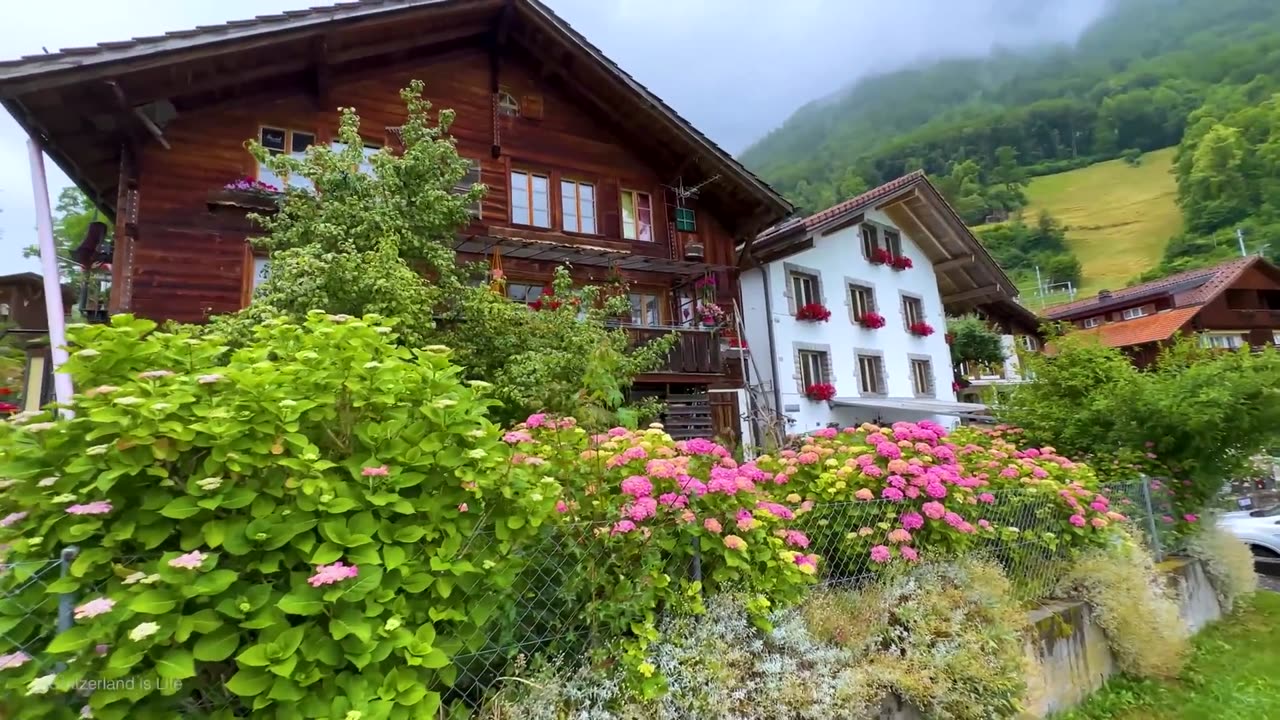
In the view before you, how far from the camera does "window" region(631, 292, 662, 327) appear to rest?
49.2ft

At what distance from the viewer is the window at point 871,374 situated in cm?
1953

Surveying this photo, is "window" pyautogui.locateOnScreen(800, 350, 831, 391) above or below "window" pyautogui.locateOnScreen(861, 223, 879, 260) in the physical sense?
below

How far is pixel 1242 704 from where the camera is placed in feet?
16.0

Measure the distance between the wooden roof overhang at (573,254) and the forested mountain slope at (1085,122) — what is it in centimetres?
5501

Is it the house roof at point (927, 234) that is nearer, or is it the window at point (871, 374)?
the house roof at point (927, 234)

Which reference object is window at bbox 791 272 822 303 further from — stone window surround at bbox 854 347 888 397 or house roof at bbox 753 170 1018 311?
stone window surround at bbox 854 347 888 397

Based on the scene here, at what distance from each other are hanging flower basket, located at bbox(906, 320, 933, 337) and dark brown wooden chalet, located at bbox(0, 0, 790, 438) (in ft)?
27.3

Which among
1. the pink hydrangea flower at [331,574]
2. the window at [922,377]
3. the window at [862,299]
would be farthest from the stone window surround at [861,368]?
the pink hydrangea flower at [331,574]

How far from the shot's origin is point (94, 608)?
182 cm

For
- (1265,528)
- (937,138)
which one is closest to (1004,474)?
(1265,528)

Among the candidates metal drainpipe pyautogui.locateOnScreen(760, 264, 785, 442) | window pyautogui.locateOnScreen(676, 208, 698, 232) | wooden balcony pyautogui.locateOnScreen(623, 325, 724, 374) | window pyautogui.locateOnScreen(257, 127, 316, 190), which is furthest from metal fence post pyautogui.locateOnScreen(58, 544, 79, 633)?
metal drainpipe pyautogui.locateOnScreen(760, 264, 785, 442)

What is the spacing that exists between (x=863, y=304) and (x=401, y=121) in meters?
14.5

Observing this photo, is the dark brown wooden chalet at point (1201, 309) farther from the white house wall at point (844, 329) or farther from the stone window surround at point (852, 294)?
the stone window surround at point (852, 294)

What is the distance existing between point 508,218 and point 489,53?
12.2 ft
